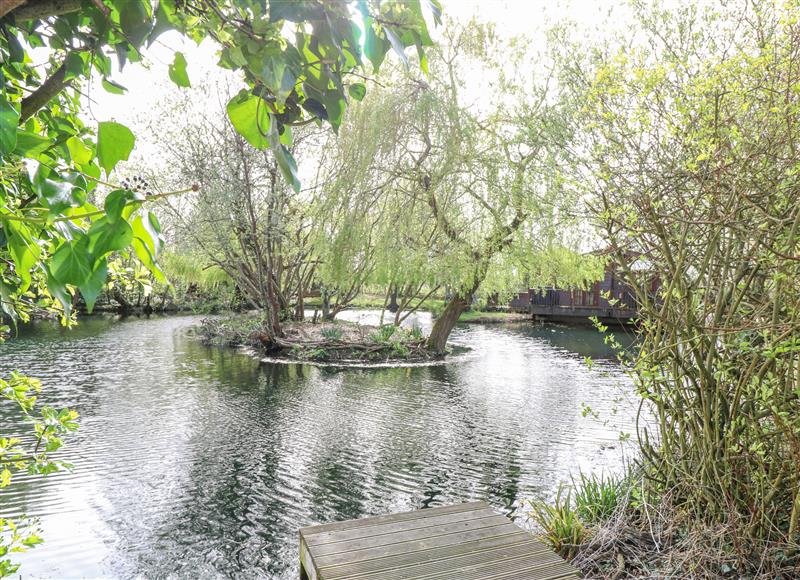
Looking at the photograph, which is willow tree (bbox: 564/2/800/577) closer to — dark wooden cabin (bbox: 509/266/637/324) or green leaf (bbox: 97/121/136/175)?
green leaf (bbox: 97/121/136/175)

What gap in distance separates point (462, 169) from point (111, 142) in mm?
10794

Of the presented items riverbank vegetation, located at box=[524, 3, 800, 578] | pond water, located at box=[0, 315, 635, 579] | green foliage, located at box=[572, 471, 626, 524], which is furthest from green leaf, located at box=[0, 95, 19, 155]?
green foliage, located at box=[572, 471, 626, 524]

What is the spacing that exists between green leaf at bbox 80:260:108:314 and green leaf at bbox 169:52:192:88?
0.39m

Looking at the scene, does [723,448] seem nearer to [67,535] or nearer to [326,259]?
[67,535]

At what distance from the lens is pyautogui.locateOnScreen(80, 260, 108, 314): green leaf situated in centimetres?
50

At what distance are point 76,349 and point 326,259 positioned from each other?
685 centimetres

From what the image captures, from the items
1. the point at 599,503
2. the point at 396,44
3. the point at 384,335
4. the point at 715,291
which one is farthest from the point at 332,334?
the point at 396,44

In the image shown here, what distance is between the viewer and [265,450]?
241 inches

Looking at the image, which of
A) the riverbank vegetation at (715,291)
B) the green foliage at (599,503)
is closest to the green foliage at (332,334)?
the green foliage at (599,503)

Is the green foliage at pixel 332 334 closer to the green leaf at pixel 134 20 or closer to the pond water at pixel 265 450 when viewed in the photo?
the pond water at pixel 265 450

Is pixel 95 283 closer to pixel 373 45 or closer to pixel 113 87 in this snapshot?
pixel 373 45

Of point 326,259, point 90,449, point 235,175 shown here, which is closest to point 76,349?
point 235,175

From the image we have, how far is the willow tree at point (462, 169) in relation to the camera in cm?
1069

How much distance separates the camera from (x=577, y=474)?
5445mm
